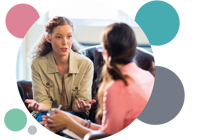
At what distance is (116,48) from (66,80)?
14.0 inches

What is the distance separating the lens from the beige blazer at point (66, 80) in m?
1.44

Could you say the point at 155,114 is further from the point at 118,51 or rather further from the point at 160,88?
the point at 118,51

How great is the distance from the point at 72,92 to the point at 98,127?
0.84ft

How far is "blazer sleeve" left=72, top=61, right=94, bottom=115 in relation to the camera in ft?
4.71

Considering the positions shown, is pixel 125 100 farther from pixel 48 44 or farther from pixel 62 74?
pixel 48 44

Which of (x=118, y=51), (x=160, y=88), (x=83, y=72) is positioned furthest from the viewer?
(x=160, y=88)

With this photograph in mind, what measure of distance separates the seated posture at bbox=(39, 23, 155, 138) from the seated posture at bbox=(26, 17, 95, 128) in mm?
73

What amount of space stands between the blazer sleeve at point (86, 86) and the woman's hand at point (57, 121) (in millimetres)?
83

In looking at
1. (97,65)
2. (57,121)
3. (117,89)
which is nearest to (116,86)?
(117,89)

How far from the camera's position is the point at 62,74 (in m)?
1.45

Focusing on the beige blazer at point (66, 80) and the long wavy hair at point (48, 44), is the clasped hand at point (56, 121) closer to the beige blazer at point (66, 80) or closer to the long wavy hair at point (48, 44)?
the beige blazer at point (66, 80)

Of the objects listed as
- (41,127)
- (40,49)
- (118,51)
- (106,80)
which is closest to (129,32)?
(118,51)

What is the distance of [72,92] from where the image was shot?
57.0 inches

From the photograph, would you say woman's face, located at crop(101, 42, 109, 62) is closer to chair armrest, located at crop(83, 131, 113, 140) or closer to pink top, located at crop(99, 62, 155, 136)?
pink top, located at crop(99, 62, 155, 136)
